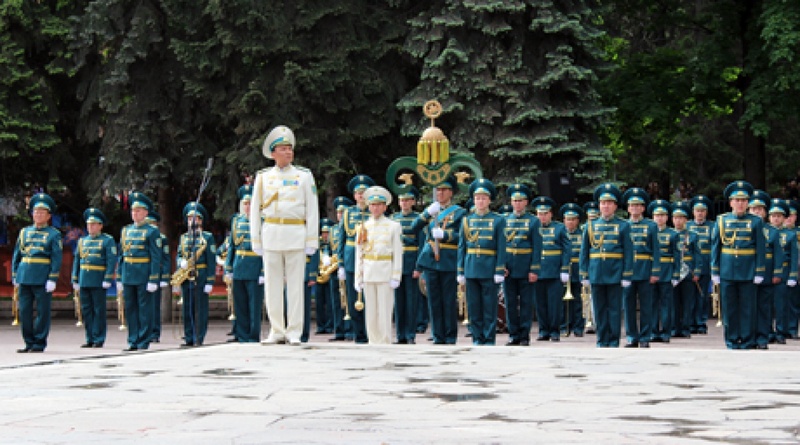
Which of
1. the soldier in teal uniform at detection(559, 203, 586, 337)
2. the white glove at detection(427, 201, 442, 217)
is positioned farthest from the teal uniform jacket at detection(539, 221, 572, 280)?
the white glove at detection(427, 201, 442, 217)

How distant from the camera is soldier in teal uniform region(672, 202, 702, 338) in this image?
2406cm

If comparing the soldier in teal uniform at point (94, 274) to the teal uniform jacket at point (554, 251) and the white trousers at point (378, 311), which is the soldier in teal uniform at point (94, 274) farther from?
the teal uniform jacket at point (554, 251)

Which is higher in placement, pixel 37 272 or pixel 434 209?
pixel 434 209

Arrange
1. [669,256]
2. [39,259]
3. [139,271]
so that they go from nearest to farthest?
[39,259] → [139,271] → [669,256]

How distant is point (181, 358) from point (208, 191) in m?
17.6

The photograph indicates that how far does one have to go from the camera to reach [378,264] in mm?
17688

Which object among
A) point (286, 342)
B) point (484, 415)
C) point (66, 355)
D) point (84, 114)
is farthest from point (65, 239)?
point (484, 415)

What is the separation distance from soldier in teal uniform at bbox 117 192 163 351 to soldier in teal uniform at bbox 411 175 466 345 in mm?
3603

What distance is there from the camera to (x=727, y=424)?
905cm

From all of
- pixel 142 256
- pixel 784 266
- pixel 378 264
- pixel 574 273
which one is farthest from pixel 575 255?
pixel 142 256

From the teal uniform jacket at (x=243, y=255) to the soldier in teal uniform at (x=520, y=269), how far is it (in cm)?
324

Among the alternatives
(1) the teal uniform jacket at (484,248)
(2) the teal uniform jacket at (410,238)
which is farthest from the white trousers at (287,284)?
(2) the teal uniform jacket at (410,238)

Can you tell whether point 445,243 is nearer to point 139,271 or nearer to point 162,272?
point 162,272

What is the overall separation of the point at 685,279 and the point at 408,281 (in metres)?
6.20
